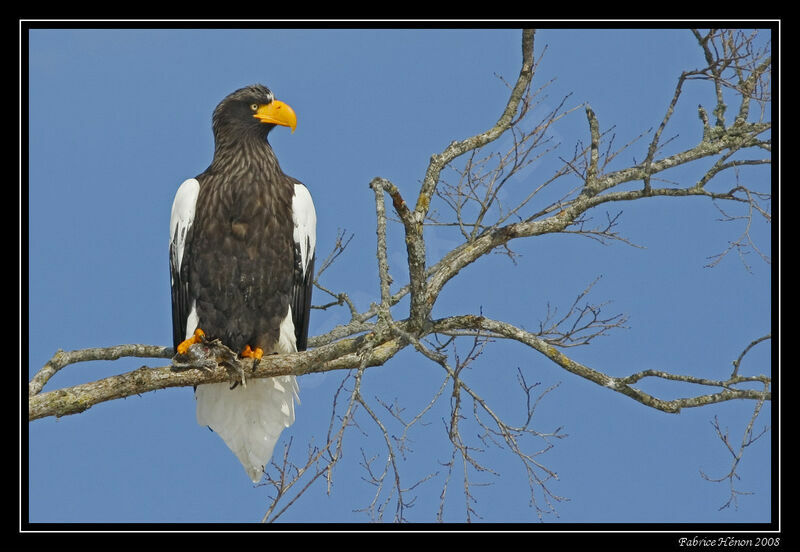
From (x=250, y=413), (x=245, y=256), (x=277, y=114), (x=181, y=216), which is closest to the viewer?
(x=245, y=256)

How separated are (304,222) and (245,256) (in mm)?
507

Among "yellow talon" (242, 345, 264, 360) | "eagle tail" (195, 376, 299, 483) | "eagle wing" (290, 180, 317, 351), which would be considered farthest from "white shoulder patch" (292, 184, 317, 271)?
"eagle tail" (195, 376, 299, 483)

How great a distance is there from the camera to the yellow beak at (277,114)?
6.73 metres

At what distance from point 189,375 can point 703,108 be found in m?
3.96

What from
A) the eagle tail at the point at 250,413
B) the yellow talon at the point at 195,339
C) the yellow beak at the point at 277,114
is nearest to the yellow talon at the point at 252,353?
the yellow talon at the point at 195,339

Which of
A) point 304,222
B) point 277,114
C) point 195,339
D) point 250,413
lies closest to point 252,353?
point 195,339

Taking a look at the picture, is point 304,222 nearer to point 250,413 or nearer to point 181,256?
point 181,256

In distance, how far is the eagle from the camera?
20.6ft

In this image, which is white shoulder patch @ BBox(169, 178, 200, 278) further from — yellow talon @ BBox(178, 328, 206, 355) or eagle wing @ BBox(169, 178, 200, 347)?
yellow talon @ BBox(178, 328, 206, 355)

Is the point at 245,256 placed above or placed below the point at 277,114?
below

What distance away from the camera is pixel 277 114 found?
22.1 ft

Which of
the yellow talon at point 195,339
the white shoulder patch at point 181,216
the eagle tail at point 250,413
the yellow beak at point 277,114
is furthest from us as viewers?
the eagle tail at point 250,413

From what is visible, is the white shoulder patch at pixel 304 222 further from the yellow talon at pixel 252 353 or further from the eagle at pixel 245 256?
the yellow talon at pixel 252 353
